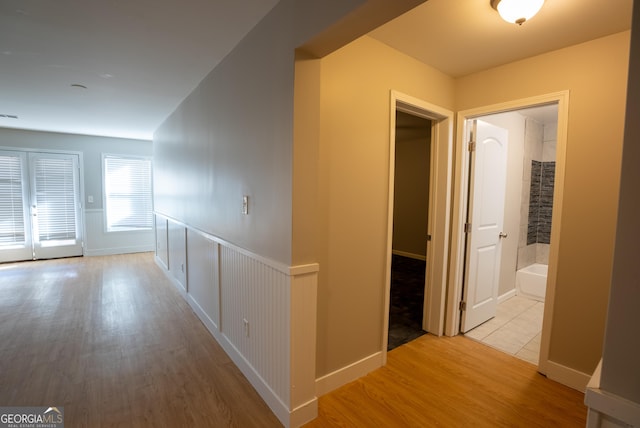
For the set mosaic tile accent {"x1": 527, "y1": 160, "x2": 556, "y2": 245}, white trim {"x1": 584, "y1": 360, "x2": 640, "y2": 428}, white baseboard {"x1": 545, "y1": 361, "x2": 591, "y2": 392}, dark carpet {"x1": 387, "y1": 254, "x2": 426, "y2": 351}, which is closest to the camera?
white trim {"x1": 584, "y1": 360, "x2": 640, "y2": 428}

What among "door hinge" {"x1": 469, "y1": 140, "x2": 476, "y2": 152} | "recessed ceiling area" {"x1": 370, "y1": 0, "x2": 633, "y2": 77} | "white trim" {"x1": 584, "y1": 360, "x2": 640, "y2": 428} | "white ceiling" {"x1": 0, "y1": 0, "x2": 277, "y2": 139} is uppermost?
"recessed ceiling area" {"x1": 370, "y1": 0, "x2": 633, "y2": 77}

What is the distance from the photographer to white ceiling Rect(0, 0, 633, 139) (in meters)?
1.72

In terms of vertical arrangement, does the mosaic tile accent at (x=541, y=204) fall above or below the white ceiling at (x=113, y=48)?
below

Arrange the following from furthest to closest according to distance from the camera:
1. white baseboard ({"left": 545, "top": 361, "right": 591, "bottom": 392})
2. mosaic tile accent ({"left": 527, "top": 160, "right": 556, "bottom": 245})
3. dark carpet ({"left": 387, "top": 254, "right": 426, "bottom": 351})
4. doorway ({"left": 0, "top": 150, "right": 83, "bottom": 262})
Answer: doorway ({"left": 0, "top": 150, "right": 83, "bottom": 262}) → mosaic tile accent ({"left": 527, "top": 160, "right": 556, "bottom": 245}) → dark carpet ({"left": 387, "top": 254, "right": 426, "bottom": 351}) → white baseboard ({"left": 545, "top": 361, "right": 591, "bottom": 392})

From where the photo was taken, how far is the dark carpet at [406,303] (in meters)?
2.86

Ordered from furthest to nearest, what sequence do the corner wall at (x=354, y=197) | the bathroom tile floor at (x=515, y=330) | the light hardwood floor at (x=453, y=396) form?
the bathroom tile floor at (x=515, y=330) < the corner wall at (x=354, y=197) < the light hardwood floor at (x=453, y=396)

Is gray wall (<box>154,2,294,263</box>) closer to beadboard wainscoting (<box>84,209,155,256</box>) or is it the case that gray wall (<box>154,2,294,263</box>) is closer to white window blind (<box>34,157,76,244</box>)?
beadboard wainscoting (<box>84,209,155,256</box>)

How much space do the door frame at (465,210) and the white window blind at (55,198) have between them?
6.96 metres

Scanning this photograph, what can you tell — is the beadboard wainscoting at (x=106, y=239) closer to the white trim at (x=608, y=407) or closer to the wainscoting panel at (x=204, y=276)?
the wainscoting panel at (x=204, y=276)

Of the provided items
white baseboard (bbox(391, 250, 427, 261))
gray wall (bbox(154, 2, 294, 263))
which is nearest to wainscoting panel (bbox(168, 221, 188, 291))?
gray wall (bbox(154, 2, 294, 263))

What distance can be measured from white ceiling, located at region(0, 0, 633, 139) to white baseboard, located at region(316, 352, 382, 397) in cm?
236

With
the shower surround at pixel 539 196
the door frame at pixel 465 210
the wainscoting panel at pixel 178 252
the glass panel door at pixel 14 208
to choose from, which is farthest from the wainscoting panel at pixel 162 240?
the shower surround at pixel 539 196

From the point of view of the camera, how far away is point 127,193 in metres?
6.32

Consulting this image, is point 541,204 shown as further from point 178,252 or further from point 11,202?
point 11,202
